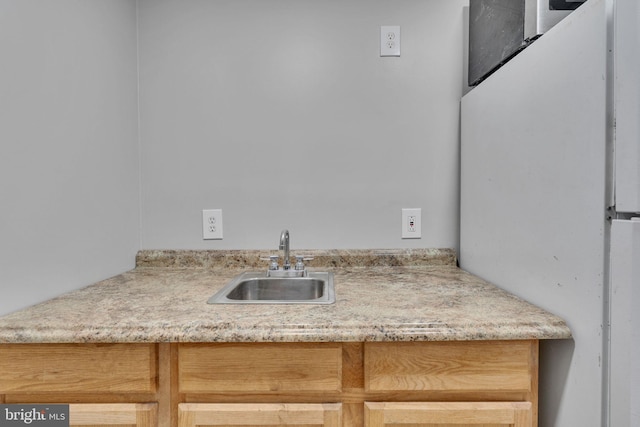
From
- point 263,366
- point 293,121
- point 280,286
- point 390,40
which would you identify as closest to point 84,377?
point 263,366

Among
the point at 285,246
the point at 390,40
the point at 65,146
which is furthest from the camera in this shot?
the point at 390,40

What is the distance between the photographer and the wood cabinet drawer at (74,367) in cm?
80

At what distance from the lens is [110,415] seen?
81cm

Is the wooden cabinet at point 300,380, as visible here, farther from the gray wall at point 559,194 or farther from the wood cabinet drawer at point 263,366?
the gray wall at point 559,194

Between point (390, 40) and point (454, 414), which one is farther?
point (390, 40)

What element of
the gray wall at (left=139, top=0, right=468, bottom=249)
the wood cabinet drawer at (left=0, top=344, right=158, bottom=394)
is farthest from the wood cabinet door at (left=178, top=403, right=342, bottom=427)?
the gray wall at (left=139, top=0, right=468, bottom=249)

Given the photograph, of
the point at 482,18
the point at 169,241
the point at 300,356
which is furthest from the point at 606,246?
the point at 169,241

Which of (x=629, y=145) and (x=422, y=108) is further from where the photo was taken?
(x=422, y=108)

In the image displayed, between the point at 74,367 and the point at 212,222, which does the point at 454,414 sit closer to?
the point at 74,367

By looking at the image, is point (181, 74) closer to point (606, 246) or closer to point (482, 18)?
point (482, 18)

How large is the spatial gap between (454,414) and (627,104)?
70cm

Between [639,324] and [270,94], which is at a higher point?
[270,94]

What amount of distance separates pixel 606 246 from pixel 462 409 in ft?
1.49

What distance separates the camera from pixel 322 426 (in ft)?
2.67
